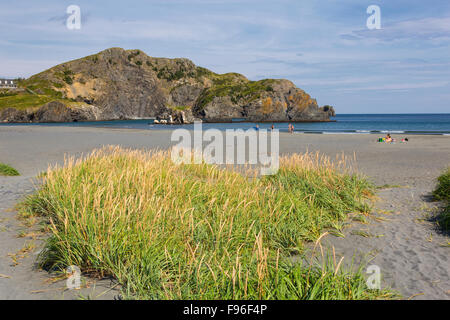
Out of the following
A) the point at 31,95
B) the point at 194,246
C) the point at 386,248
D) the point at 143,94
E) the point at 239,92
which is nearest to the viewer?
the point at 194,246

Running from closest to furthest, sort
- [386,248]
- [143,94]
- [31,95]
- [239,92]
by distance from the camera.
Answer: [386,248]
[31,95]
[239,92]
[143,94]

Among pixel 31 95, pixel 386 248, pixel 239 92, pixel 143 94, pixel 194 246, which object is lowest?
pixel 386 248

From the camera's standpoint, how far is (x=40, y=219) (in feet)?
20.4

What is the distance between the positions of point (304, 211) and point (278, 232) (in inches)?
51.0

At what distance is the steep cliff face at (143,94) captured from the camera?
11606 centimetres

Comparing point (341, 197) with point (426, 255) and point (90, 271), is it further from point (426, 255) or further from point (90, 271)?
point (90, 271)

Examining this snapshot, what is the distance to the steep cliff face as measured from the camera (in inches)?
4569

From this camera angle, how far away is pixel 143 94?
550 ft

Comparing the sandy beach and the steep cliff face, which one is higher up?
the steep cliff face

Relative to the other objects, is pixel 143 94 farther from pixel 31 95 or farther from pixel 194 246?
pixel 194 246

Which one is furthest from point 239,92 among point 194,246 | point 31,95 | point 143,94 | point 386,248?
point 194,246

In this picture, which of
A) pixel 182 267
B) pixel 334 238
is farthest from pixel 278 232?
pixel 182 267

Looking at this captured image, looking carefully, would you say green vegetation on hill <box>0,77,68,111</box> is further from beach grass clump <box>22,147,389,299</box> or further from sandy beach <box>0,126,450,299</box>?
beach grass clump <box>22,147,389,299</box>

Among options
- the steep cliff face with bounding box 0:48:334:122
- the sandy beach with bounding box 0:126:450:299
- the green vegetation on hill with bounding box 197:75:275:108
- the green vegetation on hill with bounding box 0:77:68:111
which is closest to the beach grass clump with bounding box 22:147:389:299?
the sandy beach with bounding box 0:126:450:299
